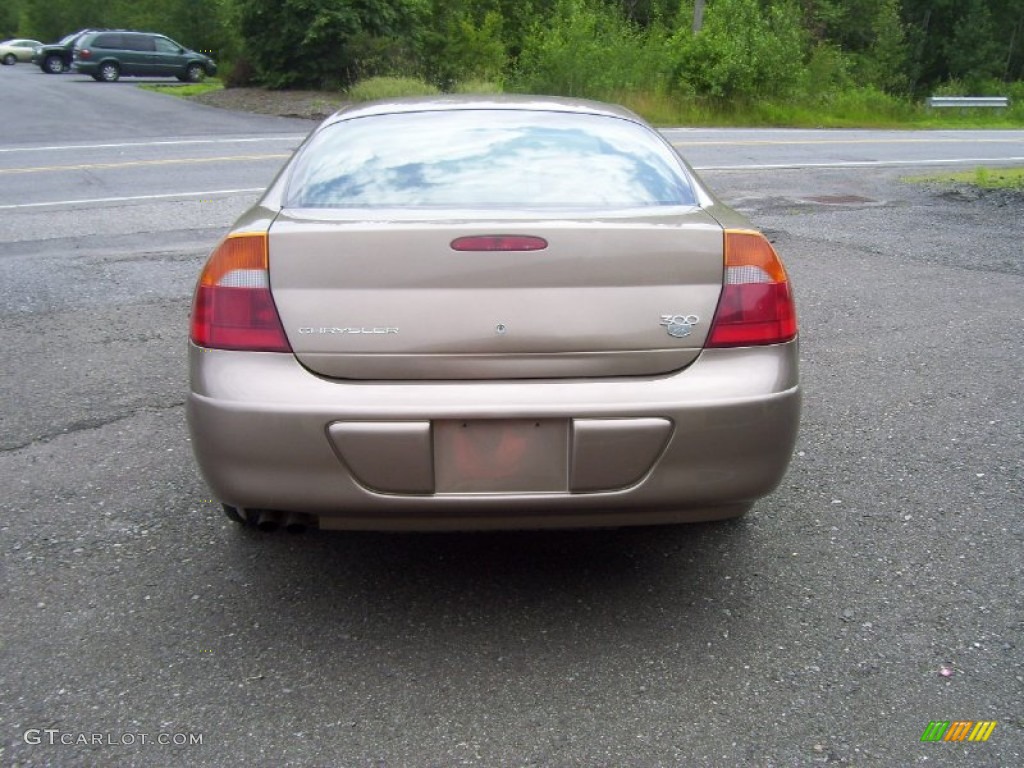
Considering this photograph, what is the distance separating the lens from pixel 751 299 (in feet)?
9.71

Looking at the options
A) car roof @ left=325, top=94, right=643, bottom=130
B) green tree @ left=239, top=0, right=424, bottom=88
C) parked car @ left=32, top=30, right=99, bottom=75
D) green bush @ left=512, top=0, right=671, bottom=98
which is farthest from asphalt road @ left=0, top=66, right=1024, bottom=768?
parked car @ left=32, top=30, right=99, bottom=75

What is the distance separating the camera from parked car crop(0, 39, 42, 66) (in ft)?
164

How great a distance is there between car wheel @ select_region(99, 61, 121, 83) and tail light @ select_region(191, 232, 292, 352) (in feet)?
119

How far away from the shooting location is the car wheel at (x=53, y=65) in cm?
4109

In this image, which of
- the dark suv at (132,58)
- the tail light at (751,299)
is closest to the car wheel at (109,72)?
the dark suv at (132,58)

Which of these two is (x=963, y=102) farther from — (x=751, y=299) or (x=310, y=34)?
(x=751, y=299)

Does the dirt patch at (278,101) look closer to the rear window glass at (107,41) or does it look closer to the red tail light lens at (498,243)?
the rear window glass at (107,41)

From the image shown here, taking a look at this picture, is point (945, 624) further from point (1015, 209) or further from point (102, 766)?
point (1015, 209)

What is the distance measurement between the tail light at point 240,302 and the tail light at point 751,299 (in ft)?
4.02

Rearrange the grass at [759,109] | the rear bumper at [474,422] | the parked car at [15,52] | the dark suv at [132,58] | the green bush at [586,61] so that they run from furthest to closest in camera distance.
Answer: the parked car at [15,52] → the dark suv at [132,58] → the green bush at [586,61] → the grass at [759,109] → the rear bumper at [474,422]

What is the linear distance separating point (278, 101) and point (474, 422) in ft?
73.2

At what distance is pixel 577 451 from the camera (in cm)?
278

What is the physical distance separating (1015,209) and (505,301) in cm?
1021

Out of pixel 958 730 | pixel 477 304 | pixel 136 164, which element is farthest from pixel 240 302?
pixel 136 164
